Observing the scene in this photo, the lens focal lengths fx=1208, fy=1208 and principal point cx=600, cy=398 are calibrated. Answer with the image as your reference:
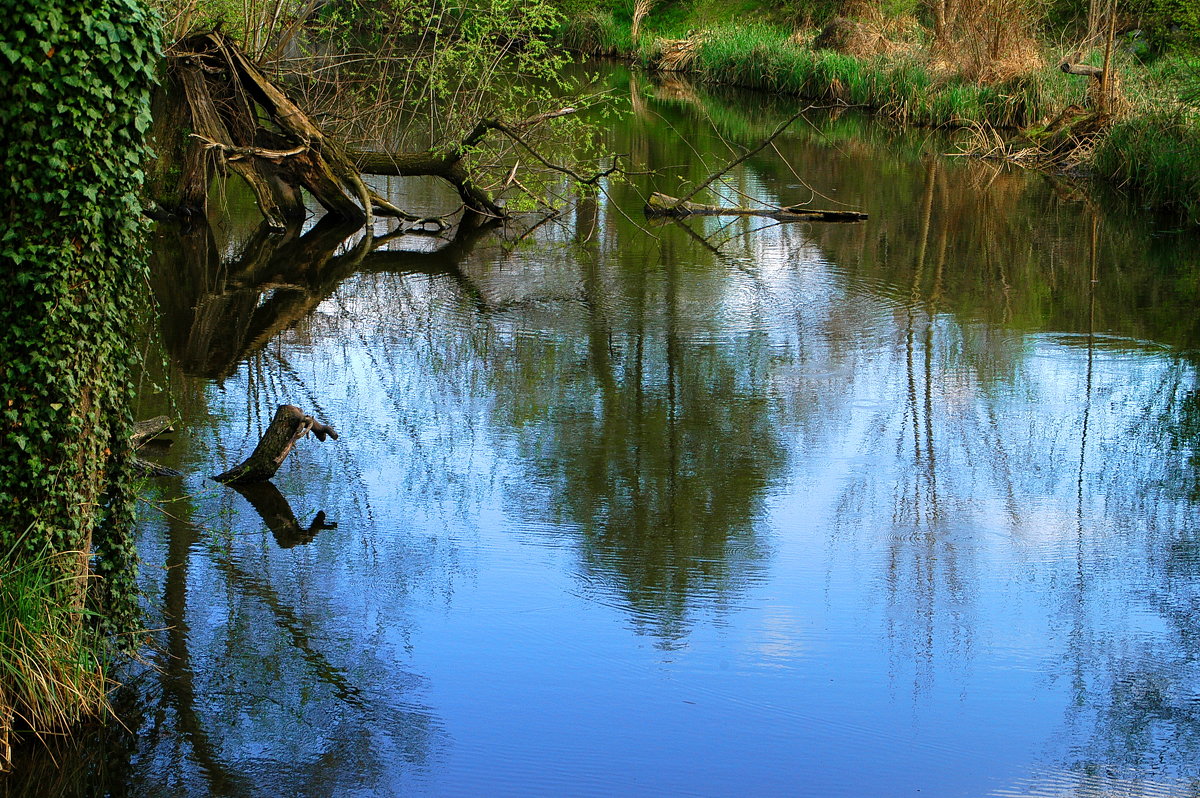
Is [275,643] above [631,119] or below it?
below

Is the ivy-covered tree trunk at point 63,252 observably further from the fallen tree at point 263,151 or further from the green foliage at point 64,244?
the fallen tree at point 263,151

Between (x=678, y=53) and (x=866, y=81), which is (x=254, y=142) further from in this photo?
(x=678, y=53)

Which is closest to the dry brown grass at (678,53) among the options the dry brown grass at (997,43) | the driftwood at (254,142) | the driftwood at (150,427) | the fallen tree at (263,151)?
the dry brown grass at (997,43)

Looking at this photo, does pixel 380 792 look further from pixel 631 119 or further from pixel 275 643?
pixel 631 119

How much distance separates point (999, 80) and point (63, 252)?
2263 cm

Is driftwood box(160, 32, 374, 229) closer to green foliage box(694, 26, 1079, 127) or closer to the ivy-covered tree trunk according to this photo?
the ivy-covered tree trunk

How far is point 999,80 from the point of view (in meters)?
23.9

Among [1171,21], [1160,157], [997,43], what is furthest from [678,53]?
[1160,157]

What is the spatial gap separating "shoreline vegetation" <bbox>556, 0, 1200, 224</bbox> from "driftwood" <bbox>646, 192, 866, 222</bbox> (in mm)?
4541

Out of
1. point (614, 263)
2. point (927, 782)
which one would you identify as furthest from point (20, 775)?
point (614, 263)

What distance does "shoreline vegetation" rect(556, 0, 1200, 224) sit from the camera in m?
17.3

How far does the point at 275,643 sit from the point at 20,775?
1.28m

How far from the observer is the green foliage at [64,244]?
4305mm

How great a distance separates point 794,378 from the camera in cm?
957
